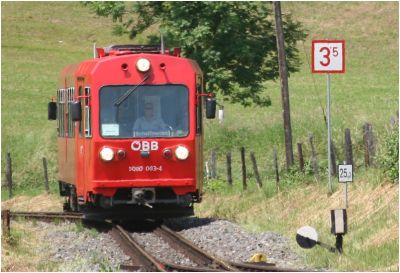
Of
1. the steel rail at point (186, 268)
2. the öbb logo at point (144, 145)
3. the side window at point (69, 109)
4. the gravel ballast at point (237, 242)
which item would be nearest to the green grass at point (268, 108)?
the gravel ballast at point (237, 242)

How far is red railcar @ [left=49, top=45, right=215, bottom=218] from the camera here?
20.8m

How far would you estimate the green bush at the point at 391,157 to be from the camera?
20359 millimetres

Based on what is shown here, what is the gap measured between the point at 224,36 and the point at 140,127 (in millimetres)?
16321

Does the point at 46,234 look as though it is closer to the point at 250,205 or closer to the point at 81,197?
the point at 81,197

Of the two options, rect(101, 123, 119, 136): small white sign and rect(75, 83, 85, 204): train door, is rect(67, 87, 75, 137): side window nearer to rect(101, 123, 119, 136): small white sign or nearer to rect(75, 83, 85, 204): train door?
rect(75, 83, 85, 204): train door

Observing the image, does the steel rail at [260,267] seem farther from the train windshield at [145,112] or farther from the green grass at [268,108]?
the train windshield at [145,112]

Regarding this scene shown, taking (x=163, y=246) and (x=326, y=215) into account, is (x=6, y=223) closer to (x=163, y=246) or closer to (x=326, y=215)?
(x=163, y=246)

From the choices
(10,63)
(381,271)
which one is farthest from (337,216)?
(10,63)

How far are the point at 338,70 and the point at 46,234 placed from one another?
5.61 meters

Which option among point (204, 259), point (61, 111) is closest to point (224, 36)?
point (61, 111)

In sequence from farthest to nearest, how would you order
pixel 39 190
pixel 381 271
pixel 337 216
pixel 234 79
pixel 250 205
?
pixel 234 79 < pixel 39 190 < pixel 250 205 < pixel 337 216 < pixel 381 271

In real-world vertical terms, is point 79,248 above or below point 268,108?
below

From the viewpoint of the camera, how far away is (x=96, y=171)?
68.3 feet

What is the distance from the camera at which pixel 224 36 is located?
36.8m
